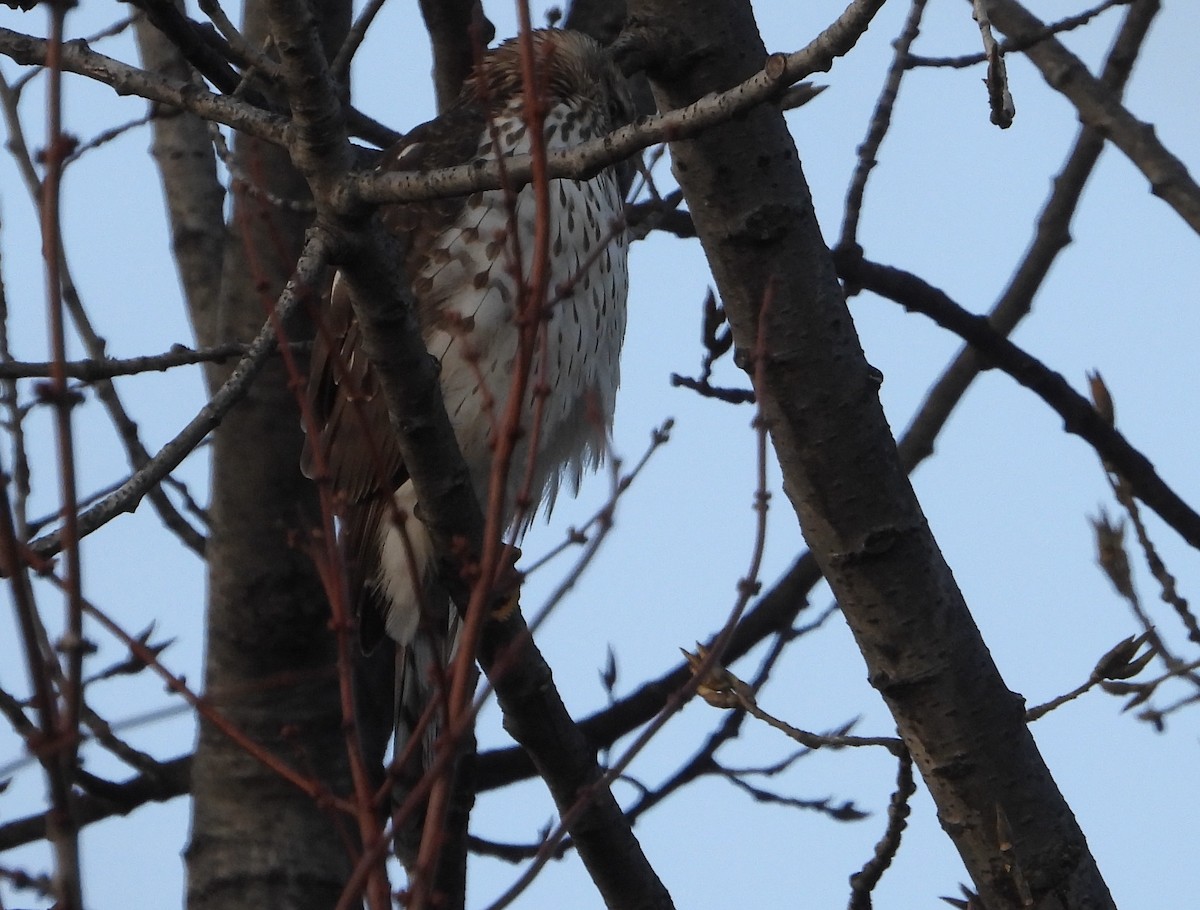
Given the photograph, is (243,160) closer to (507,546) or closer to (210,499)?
(210,499)

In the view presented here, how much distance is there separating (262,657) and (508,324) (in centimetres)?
83

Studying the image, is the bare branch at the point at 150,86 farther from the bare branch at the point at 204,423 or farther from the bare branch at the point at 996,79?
the bare branch at the point at 996,79

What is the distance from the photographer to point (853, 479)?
2.37 m

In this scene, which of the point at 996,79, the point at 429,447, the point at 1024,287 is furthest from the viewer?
the point at 1024,287

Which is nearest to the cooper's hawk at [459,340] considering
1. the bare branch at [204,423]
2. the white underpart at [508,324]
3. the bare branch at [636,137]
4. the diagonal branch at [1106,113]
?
the white underpart at [508,324]

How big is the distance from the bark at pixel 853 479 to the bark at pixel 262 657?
3.56ft

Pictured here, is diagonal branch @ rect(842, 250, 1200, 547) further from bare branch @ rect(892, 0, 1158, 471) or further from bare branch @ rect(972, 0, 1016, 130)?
bare branch @ rect(972, 0, 1016, 130)

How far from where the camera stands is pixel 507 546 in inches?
67.9

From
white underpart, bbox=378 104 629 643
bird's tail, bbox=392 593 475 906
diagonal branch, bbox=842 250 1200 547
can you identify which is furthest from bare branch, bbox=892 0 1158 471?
bird's tail, bbox=392 593 475 906

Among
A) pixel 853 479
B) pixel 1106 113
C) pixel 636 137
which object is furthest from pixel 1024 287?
pixel 636 137

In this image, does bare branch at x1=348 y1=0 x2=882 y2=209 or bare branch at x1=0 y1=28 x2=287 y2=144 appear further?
bare branch at x1=0 y1=28 x2=287 y2=144

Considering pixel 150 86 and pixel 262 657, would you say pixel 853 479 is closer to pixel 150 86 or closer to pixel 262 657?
pixel 150 86

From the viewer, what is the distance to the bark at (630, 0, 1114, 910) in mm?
2350

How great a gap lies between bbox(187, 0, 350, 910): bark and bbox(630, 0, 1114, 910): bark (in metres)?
1.09
